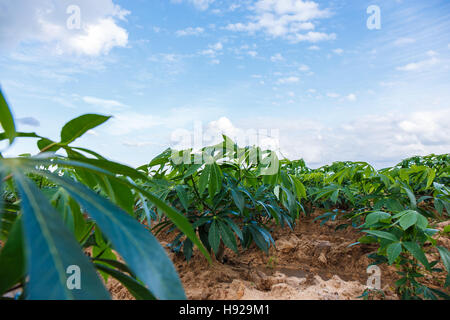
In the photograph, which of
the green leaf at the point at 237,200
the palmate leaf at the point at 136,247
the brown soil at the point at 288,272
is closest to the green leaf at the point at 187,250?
the brown soil at the point at 288,272

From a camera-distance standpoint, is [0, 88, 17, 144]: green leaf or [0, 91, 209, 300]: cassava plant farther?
[0, 88, 17, 144]: green leaf

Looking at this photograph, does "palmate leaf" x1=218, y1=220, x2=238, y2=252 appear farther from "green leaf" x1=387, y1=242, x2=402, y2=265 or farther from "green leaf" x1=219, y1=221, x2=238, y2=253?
"green leaf" x1=387, y1=242, x2=402, y2=265

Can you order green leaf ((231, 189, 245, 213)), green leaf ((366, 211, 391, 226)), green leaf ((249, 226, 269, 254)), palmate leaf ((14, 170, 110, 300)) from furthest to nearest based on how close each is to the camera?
1. green leaf ((249, 226, 269, 254))
2. green leaf ((231, 189, 245, 213))
3. green leaf ((366, 211, 391, 226))
4. palmate leaf ((14, 170, 110, 300))

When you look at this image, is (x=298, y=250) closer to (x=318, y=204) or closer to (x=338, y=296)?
(x=338, y=296)

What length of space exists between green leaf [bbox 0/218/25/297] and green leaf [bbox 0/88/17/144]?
303 millimetres

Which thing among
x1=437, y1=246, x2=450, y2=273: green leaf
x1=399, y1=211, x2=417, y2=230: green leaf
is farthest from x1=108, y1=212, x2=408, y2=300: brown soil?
x1=399, y1=211, x2=417, y2=230: green leaf

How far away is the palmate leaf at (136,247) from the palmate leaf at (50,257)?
4 centimetres

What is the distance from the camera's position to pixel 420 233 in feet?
4.12

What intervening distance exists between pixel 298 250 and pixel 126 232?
187cm

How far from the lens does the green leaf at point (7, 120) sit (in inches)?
23.0

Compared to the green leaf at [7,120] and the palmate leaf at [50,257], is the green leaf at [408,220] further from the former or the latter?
the green leaf at [7,120]

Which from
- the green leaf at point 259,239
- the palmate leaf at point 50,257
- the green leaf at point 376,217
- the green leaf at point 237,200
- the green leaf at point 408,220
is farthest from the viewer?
the green leaf at point 259,239

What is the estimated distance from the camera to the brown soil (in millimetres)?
1357
